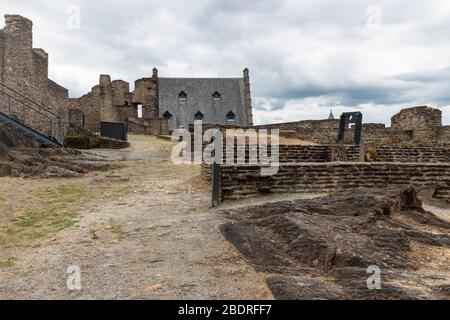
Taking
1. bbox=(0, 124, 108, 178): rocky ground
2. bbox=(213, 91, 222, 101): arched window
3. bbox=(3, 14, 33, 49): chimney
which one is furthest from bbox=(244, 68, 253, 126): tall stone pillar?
bbox=(0, 124, 108, 178): rocky ground

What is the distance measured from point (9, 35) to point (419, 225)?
21224mm

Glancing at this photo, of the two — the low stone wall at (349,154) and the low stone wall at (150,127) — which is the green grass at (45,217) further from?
the low stone wall at (150,127)

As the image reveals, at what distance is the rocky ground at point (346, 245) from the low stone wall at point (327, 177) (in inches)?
71.9

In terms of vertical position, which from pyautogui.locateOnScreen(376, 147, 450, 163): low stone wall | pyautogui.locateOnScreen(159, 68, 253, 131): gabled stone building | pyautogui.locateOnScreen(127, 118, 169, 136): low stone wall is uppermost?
pyautogui.locateOnScreen(159, 68, 253, 131): gabled stone building

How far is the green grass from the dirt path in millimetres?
19

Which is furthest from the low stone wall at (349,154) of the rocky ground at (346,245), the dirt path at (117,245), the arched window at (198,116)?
the arched window at (198,116)

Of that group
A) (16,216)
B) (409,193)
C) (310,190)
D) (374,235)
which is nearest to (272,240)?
(374,235)

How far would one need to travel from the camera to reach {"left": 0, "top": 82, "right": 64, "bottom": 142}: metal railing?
1938 centimetres

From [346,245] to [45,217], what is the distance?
6.56 meters

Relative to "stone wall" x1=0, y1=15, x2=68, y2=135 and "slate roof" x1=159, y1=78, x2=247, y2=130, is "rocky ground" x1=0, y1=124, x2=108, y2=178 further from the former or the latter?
"slate roof" x1=159, y1=78, x2=247, y2=130

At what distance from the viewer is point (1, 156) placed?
13.6 m

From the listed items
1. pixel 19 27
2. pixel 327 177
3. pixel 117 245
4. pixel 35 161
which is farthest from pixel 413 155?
pixel 19 27

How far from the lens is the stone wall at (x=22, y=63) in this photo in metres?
Answer: 20.0

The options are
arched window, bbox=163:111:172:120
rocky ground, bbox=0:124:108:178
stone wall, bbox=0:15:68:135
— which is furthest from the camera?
arched window, bbox=163:111:172:120
